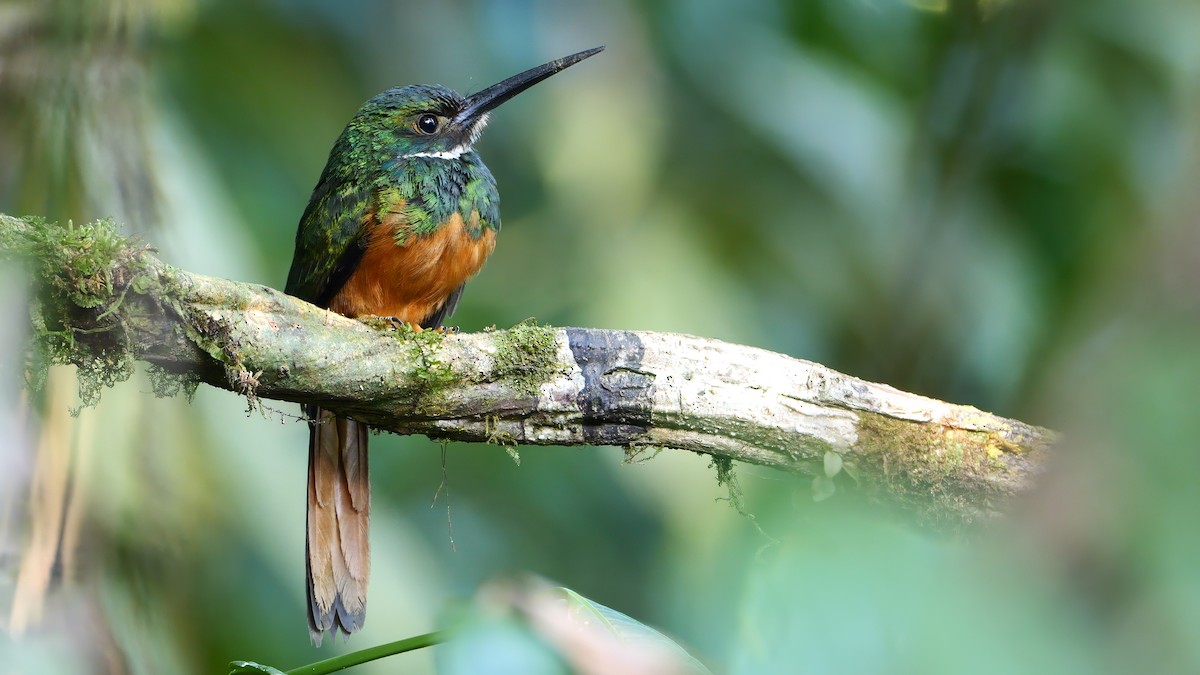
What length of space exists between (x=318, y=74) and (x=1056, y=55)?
2.26 meters

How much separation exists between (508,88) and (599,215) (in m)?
0.47

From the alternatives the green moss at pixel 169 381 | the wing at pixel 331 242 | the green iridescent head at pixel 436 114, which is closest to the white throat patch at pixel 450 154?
the green iridescent head at pixel 436 114

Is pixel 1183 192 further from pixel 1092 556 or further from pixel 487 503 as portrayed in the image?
pixel 487 503

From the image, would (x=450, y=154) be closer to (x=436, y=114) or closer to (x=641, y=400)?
(x=436, y=114)

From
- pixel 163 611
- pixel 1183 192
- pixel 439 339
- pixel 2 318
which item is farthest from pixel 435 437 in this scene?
pixel 1183 192

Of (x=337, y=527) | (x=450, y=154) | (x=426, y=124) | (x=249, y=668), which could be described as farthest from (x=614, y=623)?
(x=426, y=124)

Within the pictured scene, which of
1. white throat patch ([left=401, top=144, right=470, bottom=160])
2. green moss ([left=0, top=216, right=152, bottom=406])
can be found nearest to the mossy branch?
green moss ([left=0, top=216, right=152, bottom=406])

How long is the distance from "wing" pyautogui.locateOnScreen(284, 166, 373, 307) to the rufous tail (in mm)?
310

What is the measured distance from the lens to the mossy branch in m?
1.85

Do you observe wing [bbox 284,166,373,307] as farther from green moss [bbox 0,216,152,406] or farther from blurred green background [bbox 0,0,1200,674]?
green moss [bbox 0,216,152,406]

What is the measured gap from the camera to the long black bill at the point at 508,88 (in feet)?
10.1

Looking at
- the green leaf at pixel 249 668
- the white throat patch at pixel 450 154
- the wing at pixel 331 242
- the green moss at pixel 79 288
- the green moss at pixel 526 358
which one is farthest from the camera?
the white throat patch at pixel 450 154

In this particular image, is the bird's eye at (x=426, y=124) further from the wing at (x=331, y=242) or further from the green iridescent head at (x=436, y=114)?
the wing at (x=331, y=242)

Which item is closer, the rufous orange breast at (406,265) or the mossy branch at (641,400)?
the mossy branch at (641,400)
